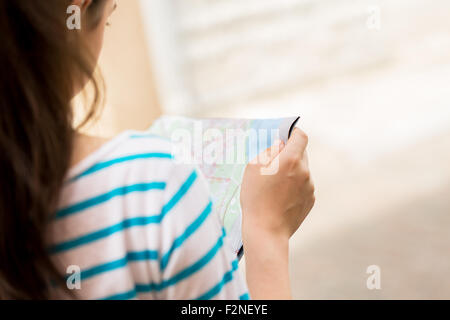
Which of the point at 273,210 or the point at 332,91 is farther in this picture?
the point at 332,91

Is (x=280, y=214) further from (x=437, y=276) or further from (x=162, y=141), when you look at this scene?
(x=437, y=276)

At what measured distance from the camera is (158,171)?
0.34m

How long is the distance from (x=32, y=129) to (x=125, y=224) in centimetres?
9

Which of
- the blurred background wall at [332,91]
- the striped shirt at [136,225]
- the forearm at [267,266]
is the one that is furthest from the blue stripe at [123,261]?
the blurred background wall at [332,91]

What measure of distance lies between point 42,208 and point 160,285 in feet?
0.33

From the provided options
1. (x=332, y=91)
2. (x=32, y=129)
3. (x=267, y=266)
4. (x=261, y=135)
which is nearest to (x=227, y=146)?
(x=261, y=135)

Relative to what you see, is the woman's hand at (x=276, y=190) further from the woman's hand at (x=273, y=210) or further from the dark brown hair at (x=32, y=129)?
the dark brown hair at (x=32, y=129)

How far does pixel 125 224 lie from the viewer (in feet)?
A: 1.13

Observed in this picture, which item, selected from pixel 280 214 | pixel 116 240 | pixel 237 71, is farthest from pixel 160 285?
pixel 237 71

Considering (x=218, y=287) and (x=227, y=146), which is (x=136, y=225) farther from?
(x=227, y=146)

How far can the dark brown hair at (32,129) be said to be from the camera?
1.03 ft

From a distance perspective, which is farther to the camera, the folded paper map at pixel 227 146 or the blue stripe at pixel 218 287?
the folded paper map at pixel 227 146

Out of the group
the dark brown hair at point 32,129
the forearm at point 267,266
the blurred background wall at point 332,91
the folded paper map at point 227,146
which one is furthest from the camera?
the blurred background wall at point 332,91

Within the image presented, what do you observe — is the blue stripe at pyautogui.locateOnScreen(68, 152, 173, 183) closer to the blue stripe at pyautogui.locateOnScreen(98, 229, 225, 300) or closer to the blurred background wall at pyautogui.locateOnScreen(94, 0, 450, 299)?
the blue stripe at pyautogui.locateOnScreen(98, 229, 225, 300)
